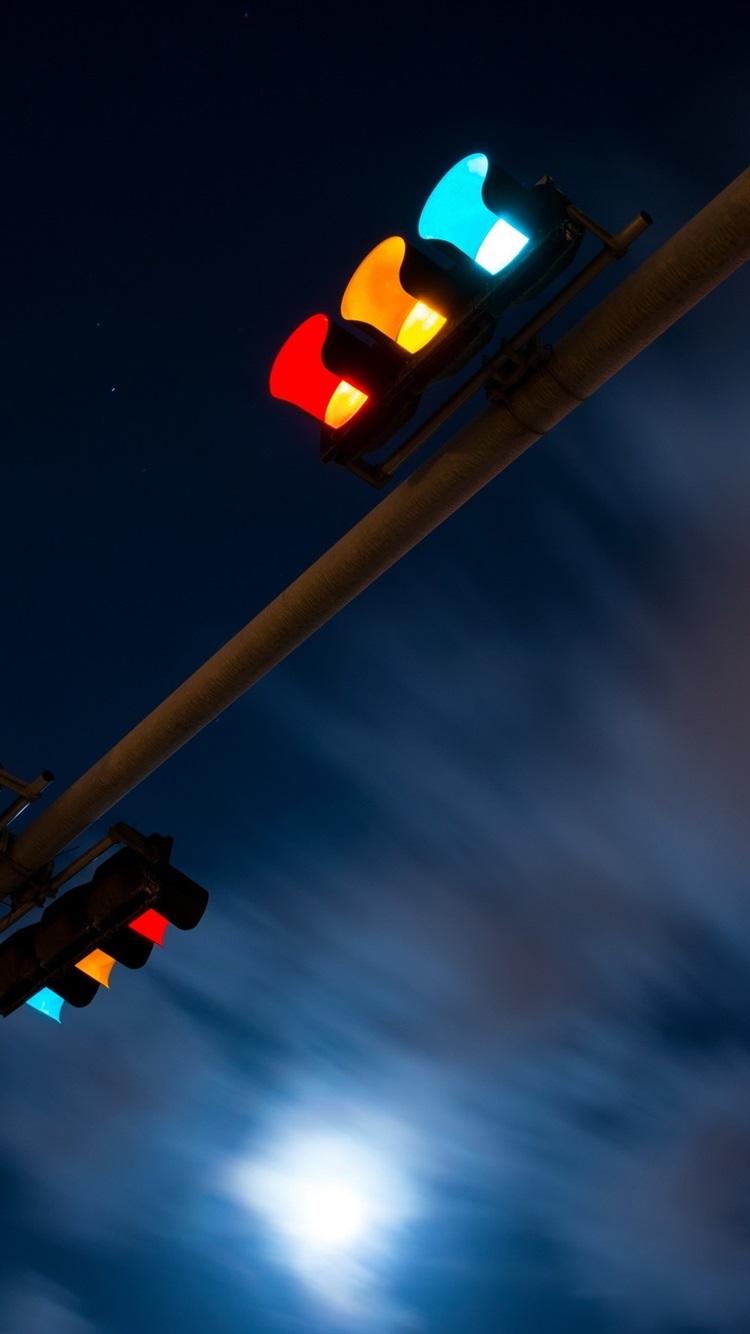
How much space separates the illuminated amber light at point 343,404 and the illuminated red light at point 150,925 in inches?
127

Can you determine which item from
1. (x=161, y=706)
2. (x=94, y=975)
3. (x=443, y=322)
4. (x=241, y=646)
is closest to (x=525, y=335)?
(x=443, y=322)

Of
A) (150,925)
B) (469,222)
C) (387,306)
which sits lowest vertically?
(150,925)

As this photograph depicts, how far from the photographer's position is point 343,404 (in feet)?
17.2

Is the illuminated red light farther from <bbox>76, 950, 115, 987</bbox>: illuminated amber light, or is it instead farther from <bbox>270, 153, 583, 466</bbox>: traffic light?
<bbox>270, 153, 583, 466</bbox>: traffic light

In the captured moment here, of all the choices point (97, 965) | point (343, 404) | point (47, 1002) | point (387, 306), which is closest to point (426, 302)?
point (387, 306)

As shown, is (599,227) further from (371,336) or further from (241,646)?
(241,646)

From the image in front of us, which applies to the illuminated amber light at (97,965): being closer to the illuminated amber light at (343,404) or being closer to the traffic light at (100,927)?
the traffic light at (100,927)

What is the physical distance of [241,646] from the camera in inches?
232

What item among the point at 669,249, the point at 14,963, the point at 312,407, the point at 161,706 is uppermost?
the point at 669,249

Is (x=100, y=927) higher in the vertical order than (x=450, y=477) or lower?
lower

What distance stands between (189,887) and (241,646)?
2043mm

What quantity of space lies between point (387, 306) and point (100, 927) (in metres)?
3.88

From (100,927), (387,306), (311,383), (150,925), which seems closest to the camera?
(387,306)

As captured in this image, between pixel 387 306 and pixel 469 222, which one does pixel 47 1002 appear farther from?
pixel 469 222
